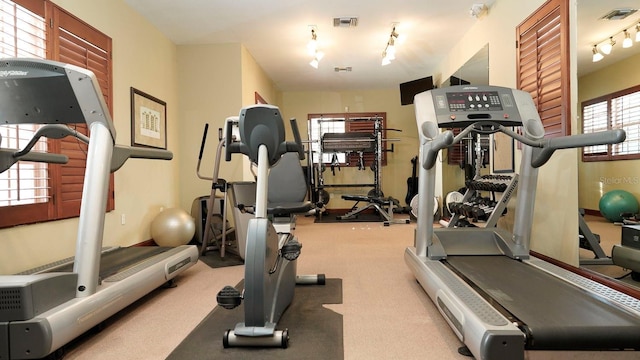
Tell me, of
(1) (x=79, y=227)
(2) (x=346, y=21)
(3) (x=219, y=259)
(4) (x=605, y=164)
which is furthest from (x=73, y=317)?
(4) (x=605, y=164)

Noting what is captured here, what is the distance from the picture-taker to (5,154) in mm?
1814

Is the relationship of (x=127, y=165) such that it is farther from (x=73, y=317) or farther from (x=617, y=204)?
(x=617, y=204)

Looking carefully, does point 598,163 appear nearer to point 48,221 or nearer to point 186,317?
point 186,317

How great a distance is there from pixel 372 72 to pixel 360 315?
16.8 ft

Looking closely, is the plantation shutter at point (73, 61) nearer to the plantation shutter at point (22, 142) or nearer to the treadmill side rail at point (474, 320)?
the plantation shutter at point (22, 142)

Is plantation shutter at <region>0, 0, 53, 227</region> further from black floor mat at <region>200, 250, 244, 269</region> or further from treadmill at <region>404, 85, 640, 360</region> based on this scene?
treadmill at <region>404, 85, 640, 360</region>

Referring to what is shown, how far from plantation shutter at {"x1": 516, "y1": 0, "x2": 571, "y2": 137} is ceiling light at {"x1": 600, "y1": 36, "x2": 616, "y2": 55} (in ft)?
6.04

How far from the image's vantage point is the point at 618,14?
363 cm

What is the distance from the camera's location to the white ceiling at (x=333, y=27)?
3.82 metres

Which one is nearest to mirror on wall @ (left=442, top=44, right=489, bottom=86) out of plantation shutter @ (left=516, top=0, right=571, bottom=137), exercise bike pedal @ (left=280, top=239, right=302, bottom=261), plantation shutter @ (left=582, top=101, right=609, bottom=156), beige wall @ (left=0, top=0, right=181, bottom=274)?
plantation shutter @ (left=516, top=0, right=571, bottom=137)

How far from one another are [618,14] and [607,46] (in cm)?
80

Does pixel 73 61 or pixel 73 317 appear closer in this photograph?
pixel 73 317

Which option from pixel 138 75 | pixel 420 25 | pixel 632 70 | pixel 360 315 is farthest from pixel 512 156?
pixel 138 75

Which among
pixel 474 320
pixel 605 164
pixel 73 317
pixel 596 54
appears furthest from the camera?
pixel 605 164
